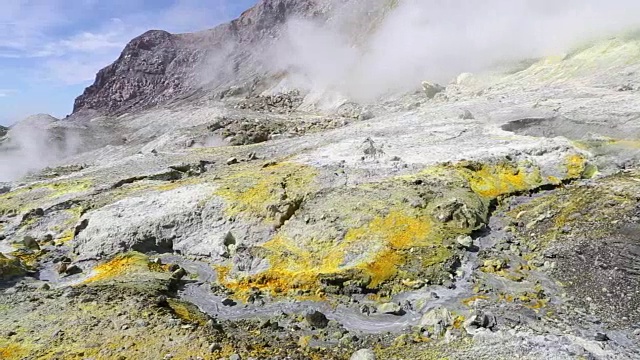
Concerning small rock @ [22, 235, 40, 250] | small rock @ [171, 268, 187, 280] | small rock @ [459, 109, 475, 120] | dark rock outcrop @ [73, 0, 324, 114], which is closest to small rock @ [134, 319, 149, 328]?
small rock @ [171, 268, 187, 280]

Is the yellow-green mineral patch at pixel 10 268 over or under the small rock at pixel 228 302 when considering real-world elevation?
over

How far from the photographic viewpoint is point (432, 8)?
2393 inches

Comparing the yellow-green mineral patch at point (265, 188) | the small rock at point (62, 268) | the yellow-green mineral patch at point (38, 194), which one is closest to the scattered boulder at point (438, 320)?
the yellow-green mineral patch at point (265, 188)

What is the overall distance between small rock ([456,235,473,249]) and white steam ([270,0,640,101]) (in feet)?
79.8

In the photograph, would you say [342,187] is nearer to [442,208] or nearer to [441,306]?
[442,208]

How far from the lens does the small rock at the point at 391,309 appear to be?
510 inches

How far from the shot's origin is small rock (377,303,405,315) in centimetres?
1295

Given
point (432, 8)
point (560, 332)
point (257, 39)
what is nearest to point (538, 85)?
point (560, 332)

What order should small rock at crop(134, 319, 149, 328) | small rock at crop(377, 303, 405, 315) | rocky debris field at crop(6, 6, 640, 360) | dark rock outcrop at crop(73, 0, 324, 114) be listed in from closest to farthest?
1. rocky debris field at crop(6, 6, 640, 360)
2. small rock at crop(134, 319, 149, 328)
3. small rock at crop(377, 303, 405, 315)
4. dark rock outcrop at crop(73, 0, 324, 114)

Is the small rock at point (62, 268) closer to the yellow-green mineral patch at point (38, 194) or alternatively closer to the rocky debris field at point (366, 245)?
the rocky debris field at point (366, 245)

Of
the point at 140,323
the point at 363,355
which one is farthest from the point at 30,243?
the point at 363,355

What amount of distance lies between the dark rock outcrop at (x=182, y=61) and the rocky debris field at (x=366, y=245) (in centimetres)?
6839

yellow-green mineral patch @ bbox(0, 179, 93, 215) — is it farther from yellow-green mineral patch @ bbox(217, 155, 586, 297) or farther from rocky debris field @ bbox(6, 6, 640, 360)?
yellow-green mineral patch @ bbox(217, 155, 586, 297)

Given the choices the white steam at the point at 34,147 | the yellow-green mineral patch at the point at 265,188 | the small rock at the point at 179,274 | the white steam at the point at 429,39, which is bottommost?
the small rock at the point at 179,274
